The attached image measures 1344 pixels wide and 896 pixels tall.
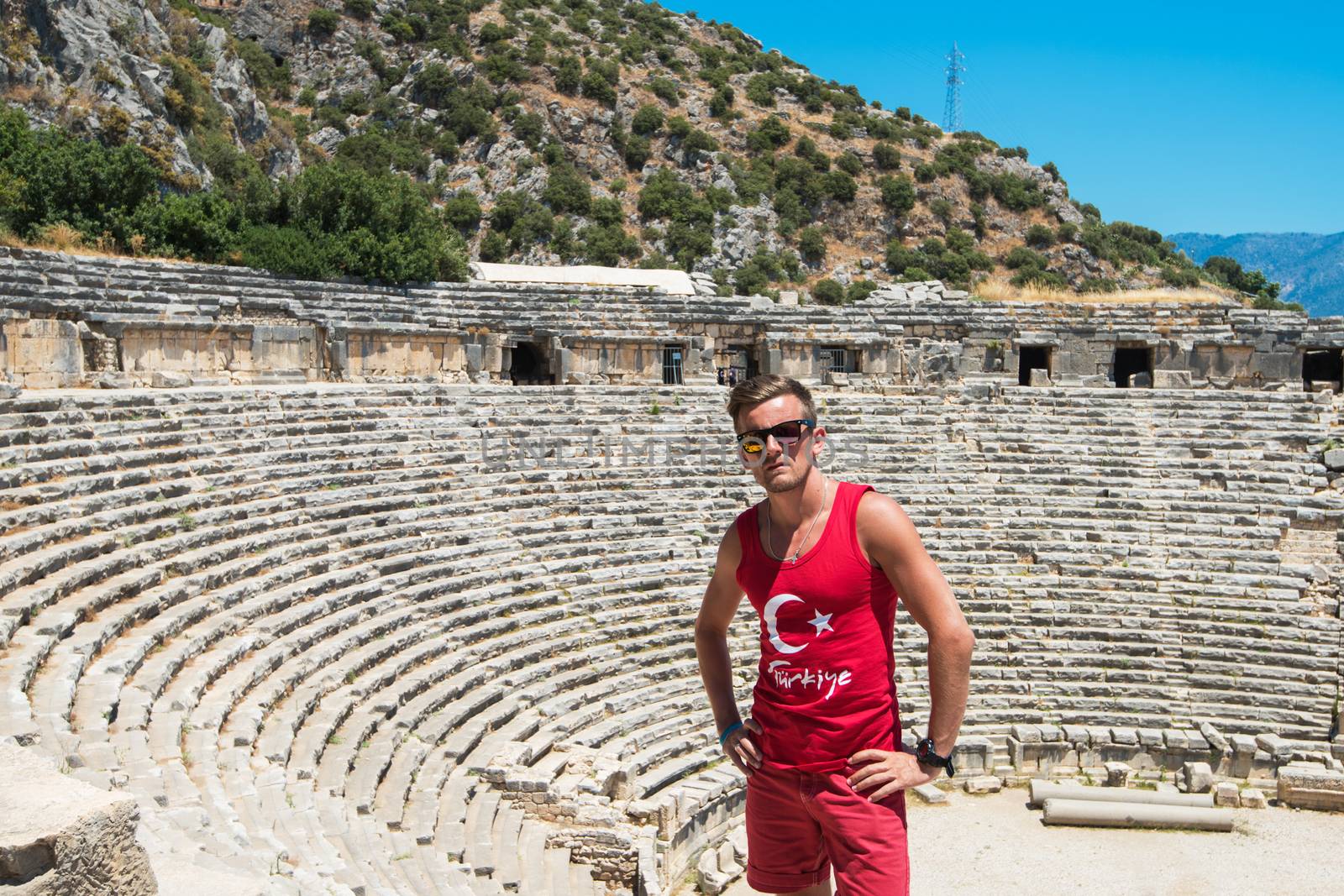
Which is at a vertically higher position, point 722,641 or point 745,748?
point 722,641

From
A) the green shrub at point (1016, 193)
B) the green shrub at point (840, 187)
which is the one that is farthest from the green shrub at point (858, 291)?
the green shrub at point (1016, 193)

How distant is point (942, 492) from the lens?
14172 mm

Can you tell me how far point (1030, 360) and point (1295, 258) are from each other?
527 ft

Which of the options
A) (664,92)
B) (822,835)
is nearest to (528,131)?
(664,92)

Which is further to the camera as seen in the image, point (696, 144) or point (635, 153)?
point (696, 144)

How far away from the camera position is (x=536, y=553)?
1202 centimetres

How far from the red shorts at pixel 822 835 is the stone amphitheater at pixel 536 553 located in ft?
5.24

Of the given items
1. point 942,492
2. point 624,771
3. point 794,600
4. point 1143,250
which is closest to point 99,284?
point 624,771

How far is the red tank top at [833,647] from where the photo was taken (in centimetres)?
310

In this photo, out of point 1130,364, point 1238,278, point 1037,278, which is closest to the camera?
point 1130,364

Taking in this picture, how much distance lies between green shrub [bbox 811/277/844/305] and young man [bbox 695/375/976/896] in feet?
96.1

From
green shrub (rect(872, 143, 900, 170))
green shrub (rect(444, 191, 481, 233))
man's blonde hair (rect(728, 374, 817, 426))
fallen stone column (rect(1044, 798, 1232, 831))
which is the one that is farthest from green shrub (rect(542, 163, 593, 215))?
man's blonde hair (rect(728, 374, 817, 426))

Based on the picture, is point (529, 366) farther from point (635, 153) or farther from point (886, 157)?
point (886, 157)

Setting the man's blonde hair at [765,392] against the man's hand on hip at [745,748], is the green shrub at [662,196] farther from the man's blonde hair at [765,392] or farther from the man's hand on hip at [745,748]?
the man's hand on hip at [745,748]
